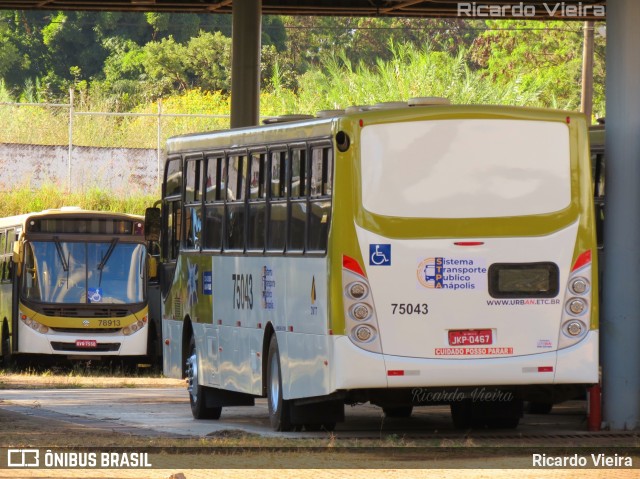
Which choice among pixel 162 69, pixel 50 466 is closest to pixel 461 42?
pixel 162 69

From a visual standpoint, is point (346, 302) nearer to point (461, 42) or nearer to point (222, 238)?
point (222, 238)

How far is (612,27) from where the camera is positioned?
17.8 m

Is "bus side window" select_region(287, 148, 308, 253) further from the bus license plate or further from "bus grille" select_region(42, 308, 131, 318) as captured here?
"bus grille" select_region(42, 308, 131, 318)

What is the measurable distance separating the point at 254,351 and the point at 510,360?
3347mm

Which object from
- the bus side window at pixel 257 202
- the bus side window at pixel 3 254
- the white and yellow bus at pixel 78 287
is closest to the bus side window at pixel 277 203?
the bus side window at pixel 257 202

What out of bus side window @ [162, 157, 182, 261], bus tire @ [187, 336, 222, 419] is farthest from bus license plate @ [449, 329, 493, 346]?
bus side window @ [162, 157, 182, 261]

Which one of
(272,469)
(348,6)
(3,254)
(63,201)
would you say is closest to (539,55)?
(63,201)

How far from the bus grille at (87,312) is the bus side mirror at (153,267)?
849 millimetres

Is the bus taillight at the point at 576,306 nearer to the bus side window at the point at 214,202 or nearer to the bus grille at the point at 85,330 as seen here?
the bus side window at the point at 214,202

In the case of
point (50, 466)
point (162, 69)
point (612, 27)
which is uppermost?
point (162, 69)

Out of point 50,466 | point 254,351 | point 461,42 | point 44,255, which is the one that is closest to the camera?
point 50,466

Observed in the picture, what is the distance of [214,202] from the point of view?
Result: 19391mm

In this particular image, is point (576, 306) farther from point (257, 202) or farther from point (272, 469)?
point (272, 469)

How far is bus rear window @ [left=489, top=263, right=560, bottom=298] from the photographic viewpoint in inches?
619
